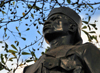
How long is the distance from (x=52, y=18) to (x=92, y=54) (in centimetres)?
114

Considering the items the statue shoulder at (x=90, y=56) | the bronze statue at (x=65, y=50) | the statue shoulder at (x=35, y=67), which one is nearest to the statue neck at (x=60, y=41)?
the bronze statue at (x=65, y=50)

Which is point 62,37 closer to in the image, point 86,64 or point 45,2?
point 86,64

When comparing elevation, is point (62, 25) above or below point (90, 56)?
above

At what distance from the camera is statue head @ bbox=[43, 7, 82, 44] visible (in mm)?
3809

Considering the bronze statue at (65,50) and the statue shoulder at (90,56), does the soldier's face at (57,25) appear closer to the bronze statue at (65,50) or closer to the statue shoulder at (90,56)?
the bronze statue at (65,50)

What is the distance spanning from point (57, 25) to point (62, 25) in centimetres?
9

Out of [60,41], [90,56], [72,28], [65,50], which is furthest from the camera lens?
[72,28]

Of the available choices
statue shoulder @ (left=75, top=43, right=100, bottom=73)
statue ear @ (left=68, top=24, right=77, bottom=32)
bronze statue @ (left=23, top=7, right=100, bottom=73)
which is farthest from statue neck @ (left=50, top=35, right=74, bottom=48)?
statue shoulder @ (left=75, top=43, right=100, bottom=73)

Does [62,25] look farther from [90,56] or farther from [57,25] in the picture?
[90,56]

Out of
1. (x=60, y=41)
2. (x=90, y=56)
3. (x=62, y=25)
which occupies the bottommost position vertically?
(x=90, y=56)

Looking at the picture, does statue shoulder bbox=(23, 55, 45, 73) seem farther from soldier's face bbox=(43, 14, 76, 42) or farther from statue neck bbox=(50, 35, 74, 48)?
soldier's face bbox=(43, 14, 76, 42)

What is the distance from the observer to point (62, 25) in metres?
3.88

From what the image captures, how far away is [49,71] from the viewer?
3102 mm

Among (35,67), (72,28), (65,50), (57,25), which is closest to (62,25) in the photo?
(57,25)
